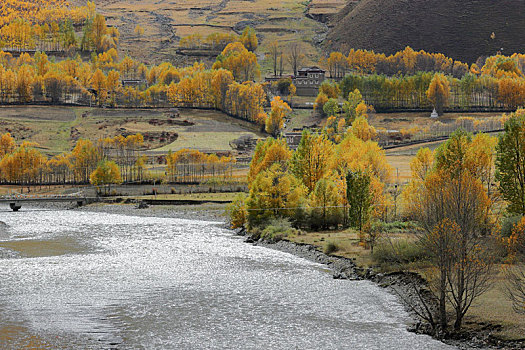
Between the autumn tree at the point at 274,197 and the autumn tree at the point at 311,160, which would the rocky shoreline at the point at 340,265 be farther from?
the autumn tree at the point at 311,160

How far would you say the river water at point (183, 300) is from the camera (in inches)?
1666

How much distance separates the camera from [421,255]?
56.2 m

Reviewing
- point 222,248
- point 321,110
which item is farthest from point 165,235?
point 321,110

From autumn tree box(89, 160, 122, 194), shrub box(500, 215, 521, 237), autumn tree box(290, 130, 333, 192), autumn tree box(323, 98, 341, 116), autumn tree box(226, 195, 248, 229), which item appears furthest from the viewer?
autumn tree box(323, 98, 341, 116)

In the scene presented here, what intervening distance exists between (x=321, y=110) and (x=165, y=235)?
390 feet

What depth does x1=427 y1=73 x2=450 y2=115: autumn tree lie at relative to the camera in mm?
188625

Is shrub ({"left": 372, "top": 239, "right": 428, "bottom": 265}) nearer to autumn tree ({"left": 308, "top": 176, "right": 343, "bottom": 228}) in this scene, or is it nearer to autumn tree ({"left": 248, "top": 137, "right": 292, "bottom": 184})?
autumn tree ({"left": 308, "top": 176, "right": 343, "bottom": 228})

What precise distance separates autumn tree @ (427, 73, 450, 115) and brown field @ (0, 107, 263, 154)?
52610 millimetres

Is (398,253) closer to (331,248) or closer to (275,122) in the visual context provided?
(331,248)

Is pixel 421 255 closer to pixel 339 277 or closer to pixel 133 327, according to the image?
pixel 339 277

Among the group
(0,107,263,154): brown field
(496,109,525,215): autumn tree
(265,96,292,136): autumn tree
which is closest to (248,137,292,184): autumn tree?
(496,109,525,215): autumn tree

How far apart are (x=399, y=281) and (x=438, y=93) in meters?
144

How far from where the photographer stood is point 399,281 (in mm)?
54031

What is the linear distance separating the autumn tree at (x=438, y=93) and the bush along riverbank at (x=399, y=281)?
392 ft
